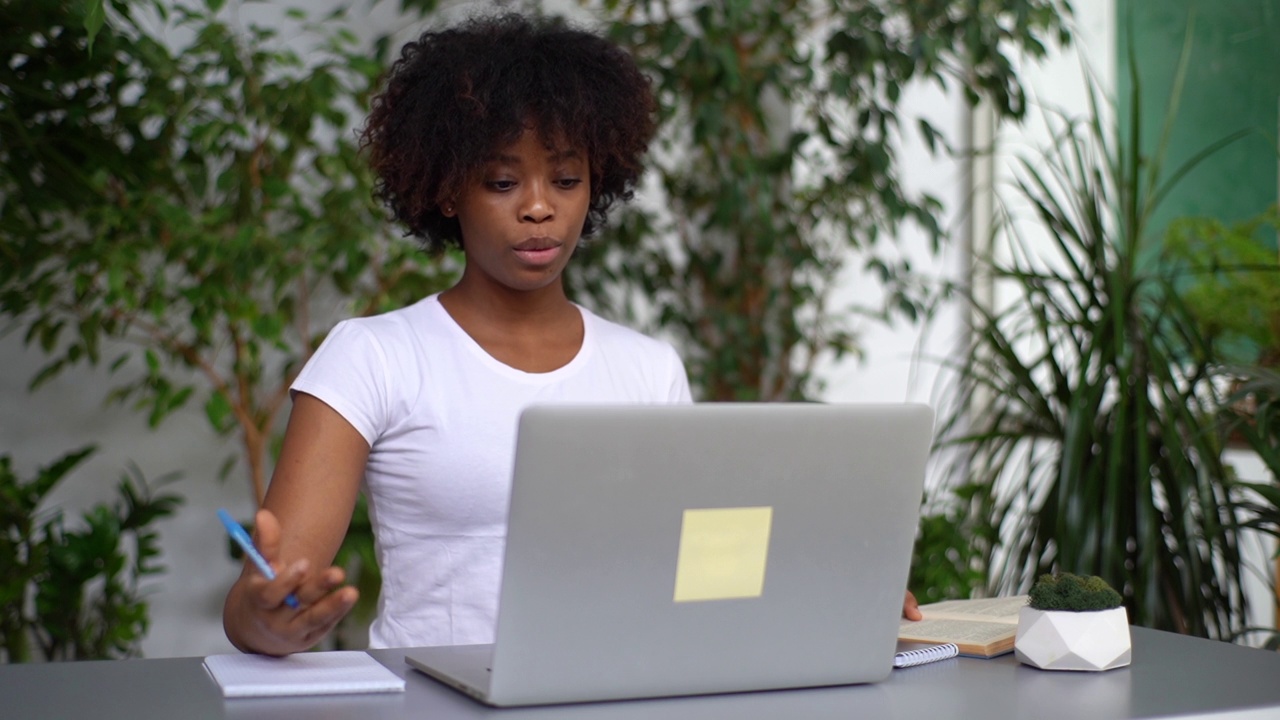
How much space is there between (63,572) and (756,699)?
210cm

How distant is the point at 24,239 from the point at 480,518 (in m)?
1.62

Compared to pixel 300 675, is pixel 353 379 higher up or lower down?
higher up

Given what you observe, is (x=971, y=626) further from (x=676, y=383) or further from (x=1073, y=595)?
(x=676, y=383)

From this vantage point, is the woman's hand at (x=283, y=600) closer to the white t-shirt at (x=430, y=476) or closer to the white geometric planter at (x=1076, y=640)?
the white t-shirt at (x=430, y=476)

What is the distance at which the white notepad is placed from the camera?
102 centimetres

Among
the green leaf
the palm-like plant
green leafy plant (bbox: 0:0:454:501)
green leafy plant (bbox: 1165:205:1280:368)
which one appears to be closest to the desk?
the green leaf

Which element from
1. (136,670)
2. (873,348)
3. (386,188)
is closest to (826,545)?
(136,670)

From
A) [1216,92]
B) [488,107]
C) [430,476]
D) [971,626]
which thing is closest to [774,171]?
[1216,92]

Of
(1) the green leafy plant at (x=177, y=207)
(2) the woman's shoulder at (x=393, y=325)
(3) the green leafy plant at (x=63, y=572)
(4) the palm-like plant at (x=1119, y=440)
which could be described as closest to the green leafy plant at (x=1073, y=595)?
(2) the woman's shoulder at (x=393, y=325)

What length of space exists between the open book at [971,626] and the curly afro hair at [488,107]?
722 millimetres

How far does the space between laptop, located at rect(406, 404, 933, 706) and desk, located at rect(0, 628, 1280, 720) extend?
0.9 inches

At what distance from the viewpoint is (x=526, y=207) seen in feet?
5.05

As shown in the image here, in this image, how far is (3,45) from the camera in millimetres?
2105

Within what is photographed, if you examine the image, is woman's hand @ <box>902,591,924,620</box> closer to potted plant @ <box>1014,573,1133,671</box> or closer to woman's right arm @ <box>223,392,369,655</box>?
potted plant @ <box>1014,573,1133,671</box>
